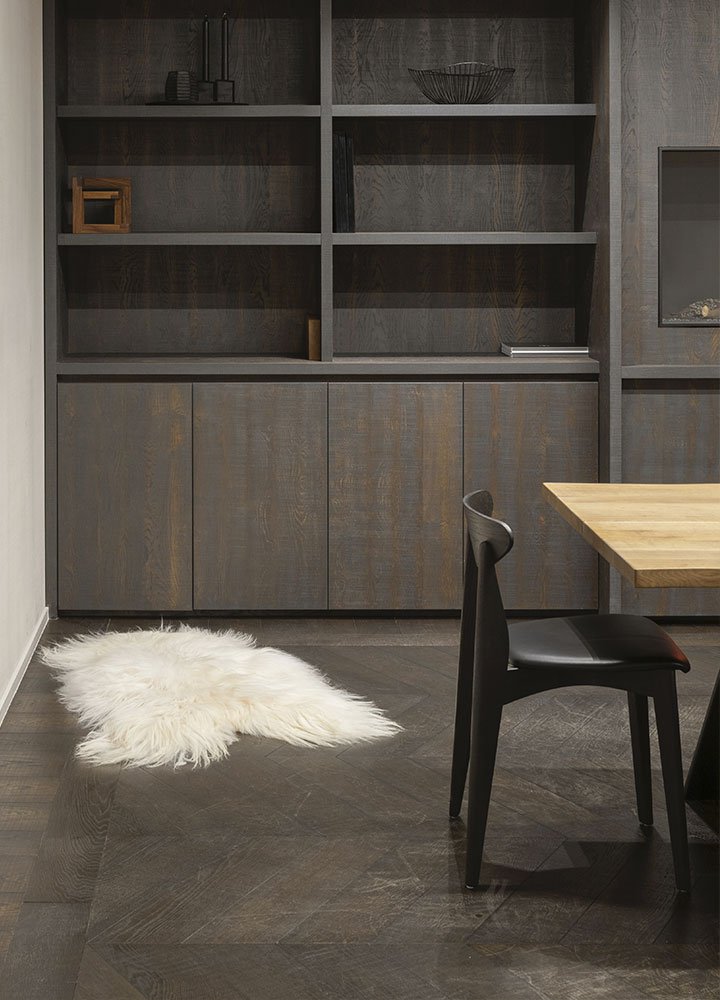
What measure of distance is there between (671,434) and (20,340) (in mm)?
2356

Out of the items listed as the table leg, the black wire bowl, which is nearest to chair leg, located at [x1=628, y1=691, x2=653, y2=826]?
the table leg

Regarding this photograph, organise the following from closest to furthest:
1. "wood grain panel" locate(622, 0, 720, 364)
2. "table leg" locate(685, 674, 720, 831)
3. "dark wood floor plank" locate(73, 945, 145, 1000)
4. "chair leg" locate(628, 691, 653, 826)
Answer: "dark wood floor plank" locate(73, 945, 145, 1000)
"chair leg" locate(628, 691, 653, 826)
"table leg" locate(685, 674, 720, 831)
"wood grain panel" locate(622, 0, 720, 364)

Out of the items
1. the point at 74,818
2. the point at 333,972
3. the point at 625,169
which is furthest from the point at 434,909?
the point at 625,169

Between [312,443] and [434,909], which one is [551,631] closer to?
[434,909]

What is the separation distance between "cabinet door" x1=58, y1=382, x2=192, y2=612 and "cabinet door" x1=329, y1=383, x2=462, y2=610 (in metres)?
0.58

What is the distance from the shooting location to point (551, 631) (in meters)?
2.58

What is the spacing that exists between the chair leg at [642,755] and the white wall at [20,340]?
1797mm

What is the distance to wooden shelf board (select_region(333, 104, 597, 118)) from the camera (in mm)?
4500

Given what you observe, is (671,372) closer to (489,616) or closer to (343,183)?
(343,183)

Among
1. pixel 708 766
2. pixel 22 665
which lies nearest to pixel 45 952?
pixel 708 766

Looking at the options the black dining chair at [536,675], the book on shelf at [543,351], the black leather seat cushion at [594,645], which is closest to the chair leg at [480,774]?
the black dining chair at [536,675]

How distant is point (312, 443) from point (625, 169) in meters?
1.52

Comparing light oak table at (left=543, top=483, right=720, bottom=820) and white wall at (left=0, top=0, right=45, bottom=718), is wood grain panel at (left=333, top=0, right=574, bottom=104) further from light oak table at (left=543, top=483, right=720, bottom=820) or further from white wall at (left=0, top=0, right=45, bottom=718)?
light oak table at (left=543, top=483, right=720, bottom=820)

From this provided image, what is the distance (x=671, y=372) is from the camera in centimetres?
447
